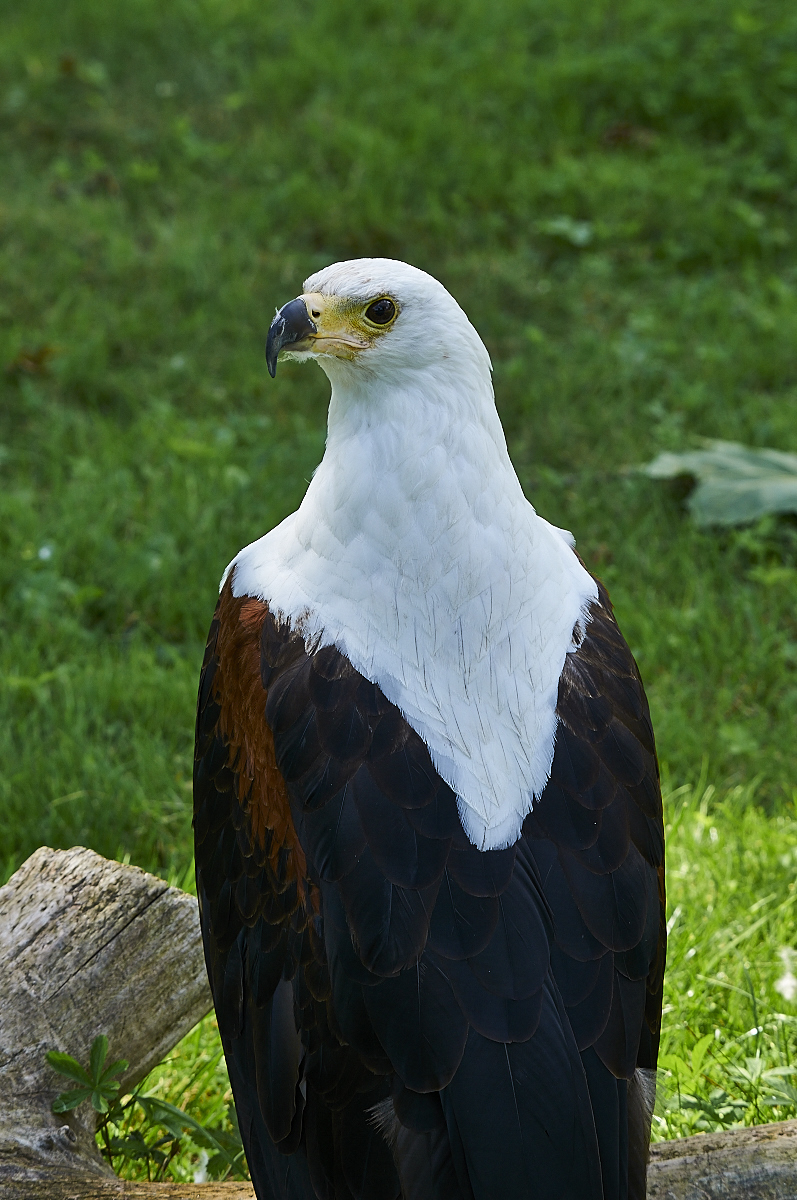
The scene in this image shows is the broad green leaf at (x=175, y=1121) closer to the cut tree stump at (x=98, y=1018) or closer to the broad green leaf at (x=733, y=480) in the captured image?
the cut tree stump at (x=98, y=1018)

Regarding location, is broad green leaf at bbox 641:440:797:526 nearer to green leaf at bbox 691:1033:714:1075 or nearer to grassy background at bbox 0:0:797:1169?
grassy background at bbox 0:0:797:1169

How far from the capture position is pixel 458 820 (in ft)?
7.52

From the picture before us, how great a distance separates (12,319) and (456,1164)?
4.96m

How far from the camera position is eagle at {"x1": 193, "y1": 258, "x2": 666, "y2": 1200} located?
2.17m

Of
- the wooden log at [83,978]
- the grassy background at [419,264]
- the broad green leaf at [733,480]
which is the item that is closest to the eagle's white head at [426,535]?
the wooden log at [83,978]

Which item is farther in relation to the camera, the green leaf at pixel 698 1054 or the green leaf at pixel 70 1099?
the green leaf at pixel 698 1054

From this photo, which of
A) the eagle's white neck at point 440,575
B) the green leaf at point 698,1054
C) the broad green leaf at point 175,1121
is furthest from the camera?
the green leaf at point 698,1054

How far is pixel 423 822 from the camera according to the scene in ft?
7.50

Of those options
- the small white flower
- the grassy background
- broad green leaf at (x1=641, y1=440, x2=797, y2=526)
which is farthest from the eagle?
broad green leaf at (x1=641, y1=440, x2=797, y2=526)

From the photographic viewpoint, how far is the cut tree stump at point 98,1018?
247 cm

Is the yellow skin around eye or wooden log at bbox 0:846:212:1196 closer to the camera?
the yellow skin around eye

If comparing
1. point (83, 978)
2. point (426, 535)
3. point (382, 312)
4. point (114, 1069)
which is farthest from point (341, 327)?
point (114, 1069)

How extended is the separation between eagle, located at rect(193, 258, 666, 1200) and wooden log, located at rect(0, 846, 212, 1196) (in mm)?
252

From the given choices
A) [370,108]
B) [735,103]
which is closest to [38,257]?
[370,108]
